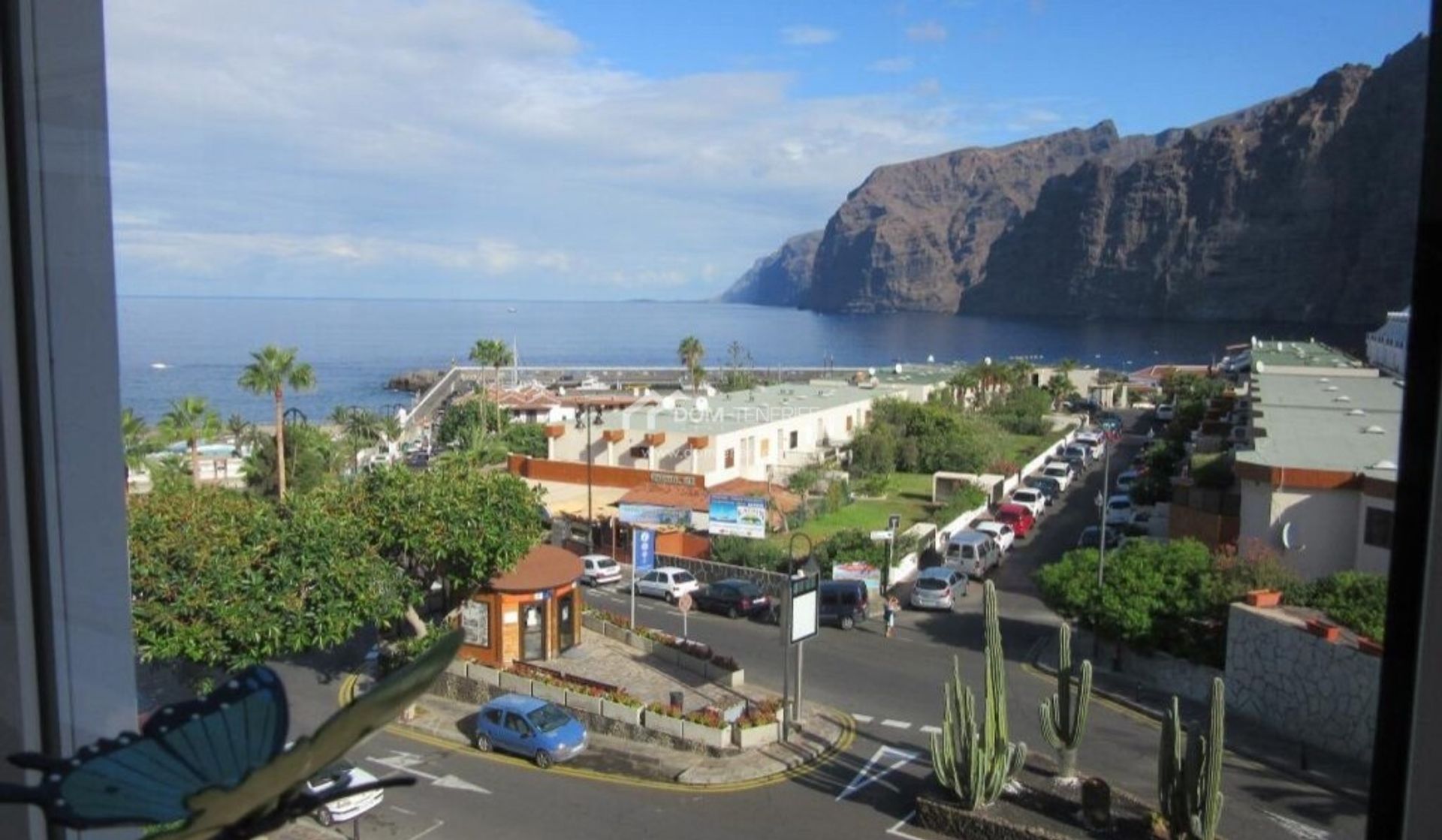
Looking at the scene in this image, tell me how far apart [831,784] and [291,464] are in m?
9.94

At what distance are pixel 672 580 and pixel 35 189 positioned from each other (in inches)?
483

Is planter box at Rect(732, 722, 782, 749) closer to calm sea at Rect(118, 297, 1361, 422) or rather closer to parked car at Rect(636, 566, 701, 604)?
calm sea at Rect(118, 297, 1361, 422)

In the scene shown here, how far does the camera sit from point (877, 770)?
698 centimetres

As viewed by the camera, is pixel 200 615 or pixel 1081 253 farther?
pixel 1081 253

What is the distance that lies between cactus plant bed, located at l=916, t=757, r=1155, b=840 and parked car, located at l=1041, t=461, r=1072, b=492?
14775mm

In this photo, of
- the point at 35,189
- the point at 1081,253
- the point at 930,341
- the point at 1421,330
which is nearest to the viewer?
the point at 1421,330

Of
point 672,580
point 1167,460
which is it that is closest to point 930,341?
point 1167,460

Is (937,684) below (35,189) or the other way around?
below

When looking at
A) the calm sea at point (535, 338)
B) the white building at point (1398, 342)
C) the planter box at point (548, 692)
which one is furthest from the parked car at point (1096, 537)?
the white building at point (1398, 342)

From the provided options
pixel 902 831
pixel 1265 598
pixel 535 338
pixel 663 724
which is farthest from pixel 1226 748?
pixel 535 338

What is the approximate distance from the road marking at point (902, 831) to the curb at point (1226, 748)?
5.56ft

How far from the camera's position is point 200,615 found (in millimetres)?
5820

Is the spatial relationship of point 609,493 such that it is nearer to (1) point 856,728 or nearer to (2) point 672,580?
(2) point 672,580

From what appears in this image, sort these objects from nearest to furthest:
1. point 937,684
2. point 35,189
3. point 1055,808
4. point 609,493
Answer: point 35,189
point 1055,808
point 937,684
point 609,493
